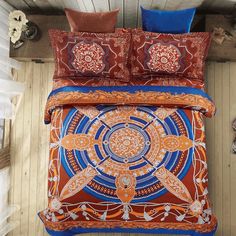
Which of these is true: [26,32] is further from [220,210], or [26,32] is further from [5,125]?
[220,210]

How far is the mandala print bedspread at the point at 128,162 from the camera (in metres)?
2.24

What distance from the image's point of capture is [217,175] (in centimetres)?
286

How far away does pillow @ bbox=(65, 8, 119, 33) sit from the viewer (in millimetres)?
2529

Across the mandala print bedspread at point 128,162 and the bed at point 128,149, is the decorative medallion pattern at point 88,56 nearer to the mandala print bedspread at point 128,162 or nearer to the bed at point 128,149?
the bed at point 128,149

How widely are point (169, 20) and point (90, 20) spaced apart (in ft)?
2.04

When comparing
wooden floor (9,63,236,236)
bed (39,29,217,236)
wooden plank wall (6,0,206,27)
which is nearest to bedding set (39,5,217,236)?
bed (39,29,217,236)

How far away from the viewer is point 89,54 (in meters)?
2.44

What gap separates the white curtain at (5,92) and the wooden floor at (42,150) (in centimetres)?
6

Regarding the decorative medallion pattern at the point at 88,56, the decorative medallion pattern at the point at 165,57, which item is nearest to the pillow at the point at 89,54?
the decorative medallion pattern at the point at 88,56

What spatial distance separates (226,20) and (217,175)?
4.47 ft

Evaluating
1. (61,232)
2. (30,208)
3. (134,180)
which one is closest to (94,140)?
(134,180)

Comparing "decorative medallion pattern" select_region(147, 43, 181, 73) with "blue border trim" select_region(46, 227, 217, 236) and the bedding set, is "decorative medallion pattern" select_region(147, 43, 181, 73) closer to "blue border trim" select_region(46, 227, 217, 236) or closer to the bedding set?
the bedding set

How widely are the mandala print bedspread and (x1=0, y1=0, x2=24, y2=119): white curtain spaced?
58 cm

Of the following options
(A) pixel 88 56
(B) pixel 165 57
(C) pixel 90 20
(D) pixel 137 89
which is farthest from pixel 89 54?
(B) pixel 165 57
